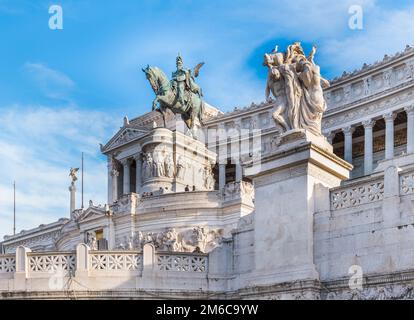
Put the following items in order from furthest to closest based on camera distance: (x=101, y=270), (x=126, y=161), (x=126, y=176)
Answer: (x=126, y=176) < (x=126, y=161) < (x=101, y=270)

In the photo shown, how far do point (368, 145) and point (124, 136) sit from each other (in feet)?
89.1

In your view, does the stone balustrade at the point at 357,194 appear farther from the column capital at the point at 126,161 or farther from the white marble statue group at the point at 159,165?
the column capital at the point at 126,161

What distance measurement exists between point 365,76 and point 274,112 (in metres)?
57.2

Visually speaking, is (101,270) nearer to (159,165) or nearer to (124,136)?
(159,165)

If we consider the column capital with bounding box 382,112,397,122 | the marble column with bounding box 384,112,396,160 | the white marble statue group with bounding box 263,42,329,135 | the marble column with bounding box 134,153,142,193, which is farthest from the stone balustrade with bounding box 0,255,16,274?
the marble column with bounding box 134,153,142,193

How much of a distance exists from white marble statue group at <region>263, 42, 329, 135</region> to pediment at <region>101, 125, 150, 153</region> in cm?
6225

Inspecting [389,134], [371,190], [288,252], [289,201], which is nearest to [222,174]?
[389,134]

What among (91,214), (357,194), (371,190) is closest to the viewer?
(371,190)

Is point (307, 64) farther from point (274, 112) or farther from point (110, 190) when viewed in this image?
point (110, 190)

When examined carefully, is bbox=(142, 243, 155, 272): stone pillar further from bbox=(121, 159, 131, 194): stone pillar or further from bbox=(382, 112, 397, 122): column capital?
bbox=(121, 159, 131, 194): stone pillar

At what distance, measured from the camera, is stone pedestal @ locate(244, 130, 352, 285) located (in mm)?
21641

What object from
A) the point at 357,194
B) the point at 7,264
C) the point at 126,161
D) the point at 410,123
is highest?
the point at 410,123

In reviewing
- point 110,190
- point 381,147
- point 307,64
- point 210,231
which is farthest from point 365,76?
point 307,64

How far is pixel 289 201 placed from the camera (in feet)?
73.0
